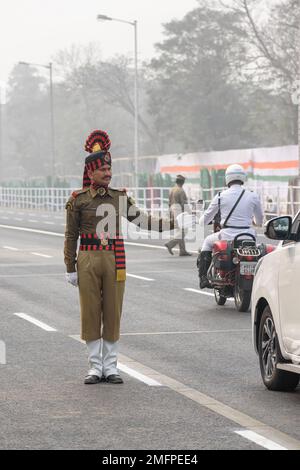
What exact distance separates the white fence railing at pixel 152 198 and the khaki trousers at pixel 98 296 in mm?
5212

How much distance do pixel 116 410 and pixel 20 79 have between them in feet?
633

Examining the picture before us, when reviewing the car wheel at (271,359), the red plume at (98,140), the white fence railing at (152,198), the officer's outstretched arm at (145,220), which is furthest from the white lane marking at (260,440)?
the white fence railing at (152,198)

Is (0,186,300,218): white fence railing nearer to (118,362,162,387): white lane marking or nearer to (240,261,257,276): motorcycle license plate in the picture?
(240,261,257,276): motorcycle license plate

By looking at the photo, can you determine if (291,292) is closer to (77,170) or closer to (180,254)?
(180,254)

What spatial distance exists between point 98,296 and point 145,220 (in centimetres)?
95

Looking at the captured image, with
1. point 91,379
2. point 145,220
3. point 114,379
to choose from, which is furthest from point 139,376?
point 145,220

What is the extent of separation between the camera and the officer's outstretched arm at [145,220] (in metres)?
11.0

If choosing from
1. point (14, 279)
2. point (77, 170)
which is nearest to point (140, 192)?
point (14, 279)

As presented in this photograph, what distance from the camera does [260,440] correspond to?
26.0ft

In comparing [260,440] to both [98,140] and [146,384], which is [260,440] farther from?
[98,140]

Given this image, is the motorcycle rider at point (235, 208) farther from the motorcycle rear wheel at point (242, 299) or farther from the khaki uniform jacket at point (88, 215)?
the khaki uniform jacket at point (88, 215)

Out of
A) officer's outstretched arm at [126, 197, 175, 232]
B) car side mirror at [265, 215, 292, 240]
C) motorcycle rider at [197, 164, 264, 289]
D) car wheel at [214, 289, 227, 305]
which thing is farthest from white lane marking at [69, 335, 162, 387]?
car wheel at [214, 289, 227, 305]

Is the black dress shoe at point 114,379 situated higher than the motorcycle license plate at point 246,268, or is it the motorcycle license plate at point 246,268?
the motorcycle license plate at point 246,268

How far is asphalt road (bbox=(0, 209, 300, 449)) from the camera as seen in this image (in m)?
8.12
